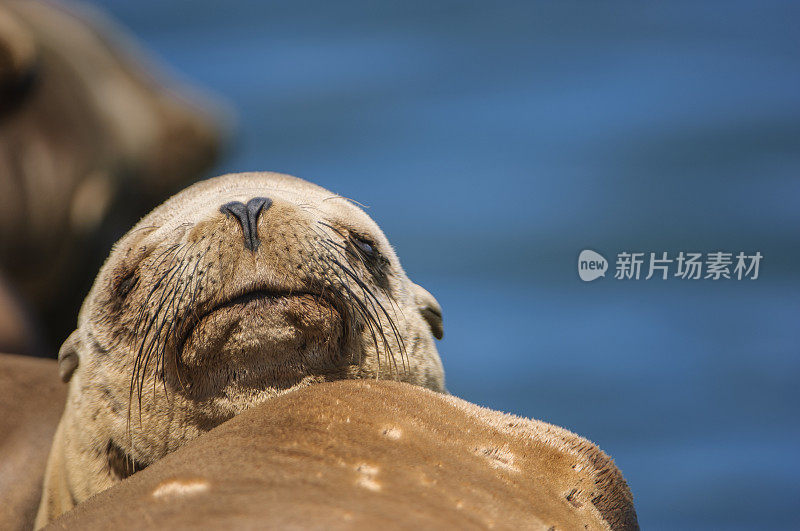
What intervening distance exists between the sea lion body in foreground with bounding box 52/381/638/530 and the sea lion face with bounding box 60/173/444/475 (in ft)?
0.36

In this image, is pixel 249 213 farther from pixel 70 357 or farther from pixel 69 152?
pixel 69 152

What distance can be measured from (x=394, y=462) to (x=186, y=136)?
495cm

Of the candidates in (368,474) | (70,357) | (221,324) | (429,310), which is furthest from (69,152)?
(368,474)

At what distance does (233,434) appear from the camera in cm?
183

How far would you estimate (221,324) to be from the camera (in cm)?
194

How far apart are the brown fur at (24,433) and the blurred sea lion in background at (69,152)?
5.66ft

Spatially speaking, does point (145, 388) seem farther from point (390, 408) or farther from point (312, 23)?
point (312, 23)

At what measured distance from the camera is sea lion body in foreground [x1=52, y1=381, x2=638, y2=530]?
5.02 feet

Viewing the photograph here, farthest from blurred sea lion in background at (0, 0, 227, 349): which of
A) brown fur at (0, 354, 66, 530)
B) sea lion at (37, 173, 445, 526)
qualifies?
sea lion at (37, 173, 445, 526)

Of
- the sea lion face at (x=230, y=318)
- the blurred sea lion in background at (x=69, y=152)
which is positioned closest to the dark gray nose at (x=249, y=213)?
the sea lion face at (x=230, y=318)

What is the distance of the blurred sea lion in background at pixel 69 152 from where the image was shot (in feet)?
15.8

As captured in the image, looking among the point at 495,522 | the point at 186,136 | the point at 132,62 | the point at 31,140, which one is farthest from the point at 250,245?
the point at 132,62

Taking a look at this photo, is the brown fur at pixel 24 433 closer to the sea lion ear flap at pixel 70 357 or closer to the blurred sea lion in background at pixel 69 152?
the sea lion ear flap at pixel 70 357

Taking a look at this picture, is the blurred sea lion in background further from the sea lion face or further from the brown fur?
the sea lion face
